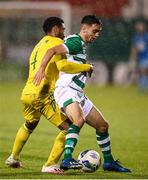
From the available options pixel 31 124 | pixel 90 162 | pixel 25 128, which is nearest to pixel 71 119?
pixel 90 162

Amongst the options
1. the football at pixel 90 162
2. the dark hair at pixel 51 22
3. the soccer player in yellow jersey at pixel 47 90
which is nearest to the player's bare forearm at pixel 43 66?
the soccer player in yellow jersey at pixel 47 90

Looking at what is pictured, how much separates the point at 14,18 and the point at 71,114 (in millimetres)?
23160

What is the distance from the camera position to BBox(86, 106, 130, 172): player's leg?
1103 cm

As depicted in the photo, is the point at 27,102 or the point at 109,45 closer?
the point at 27,102

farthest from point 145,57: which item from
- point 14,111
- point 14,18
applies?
point 14,111

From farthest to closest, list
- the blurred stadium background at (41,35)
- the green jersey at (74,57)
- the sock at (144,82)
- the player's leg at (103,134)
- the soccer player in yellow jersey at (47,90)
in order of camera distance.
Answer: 1. the blurred stadium background at (41,35)
2. the sock at (144,82)
3. the soccer player in yellow jersey at (47,90)
4. the player's leg at (103,134)
5. the green jersey at (74,57)

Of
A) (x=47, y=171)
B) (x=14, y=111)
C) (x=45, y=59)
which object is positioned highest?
(x=45, y=59)

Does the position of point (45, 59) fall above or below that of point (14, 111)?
above

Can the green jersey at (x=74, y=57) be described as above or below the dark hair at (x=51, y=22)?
below

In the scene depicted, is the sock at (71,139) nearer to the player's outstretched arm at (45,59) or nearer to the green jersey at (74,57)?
the green jersey at (74,57)

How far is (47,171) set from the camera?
10.8 meters

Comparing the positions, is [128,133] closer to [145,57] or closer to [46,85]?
[46,85]

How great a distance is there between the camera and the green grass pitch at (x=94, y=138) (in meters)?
10.9

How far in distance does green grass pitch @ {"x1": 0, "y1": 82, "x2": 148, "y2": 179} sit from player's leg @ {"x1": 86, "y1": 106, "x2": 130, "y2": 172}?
17 cm
